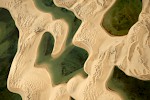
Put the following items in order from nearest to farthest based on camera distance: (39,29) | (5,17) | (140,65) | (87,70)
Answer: (140,65), (87,70), (39,29), (5,17)

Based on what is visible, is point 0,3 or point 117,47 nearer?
point 117,47

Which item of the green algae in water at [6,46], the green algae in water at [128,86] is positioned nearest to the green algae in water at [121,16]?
the green algae in water at [128,86]

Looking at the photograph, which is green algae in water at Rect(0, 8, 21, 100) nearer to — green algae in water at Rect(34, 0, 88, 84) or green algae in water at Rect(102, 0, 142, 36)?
green algae in water at Rect(34, 0, 88, 84)

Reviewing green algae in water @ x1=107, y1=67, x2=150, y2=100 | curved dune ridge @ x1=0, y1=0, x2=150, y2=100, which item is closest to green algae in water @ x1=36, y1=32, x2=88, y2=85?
curved dune ridge @ x1=0, y1=0, x2=150, y2=100

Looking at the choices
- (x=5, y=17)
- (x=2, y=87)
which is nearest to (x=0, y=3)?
(x=5, y=17)

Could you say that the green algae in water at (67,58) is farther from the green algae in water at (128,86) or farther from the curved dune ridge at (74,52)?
the green algae in water at (128,86)

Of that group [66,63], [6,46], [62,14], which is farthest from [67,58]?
[6,46]

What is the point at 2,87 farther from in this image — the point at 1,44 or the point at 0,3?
the point at 0,3
